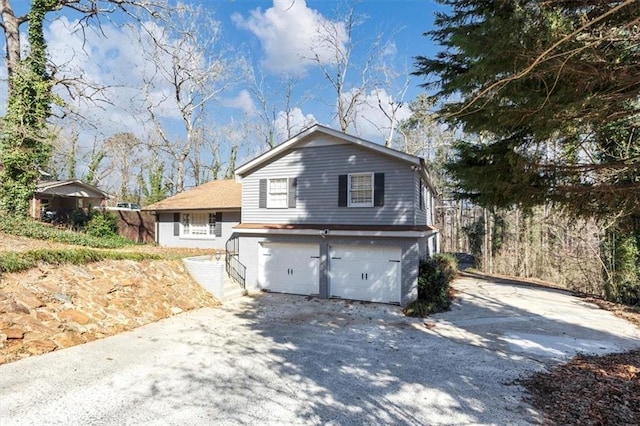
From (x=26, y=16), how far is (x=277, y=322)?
611 inches

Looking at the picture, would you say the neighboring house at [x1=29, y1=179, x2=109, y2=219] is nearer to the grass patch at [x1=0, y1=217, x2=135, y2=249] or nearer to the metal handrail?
the grass patch at [x1=0, y1=217, x2=135, y2=249]

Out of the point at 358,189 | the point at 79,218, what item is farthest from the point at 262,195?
the point at 79,218

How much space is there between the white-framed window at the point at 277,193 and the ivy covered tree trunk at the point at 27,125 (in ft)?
28.8

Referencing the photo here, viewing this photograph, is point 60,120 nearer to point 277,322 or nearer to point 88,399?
point 277,322

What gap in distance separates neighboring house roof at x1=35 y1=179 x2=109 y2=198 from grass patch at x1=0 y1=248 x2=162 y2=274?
12323 millimetres

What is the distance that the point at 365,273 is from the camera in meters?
11.3

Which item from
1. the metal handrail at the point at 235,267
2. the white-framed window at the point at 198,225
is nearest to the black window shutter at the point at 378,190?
the metal handrail at the point at 235,267

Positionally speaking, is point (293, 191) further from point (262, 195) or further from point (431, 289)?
point (431, 289)

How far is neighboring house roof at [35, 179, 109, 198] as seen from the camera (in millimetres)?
18436

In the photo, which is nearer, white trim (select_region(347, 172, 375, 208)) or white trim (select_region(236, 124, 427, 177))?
white trim (select_region(236, 124, 427, 177))

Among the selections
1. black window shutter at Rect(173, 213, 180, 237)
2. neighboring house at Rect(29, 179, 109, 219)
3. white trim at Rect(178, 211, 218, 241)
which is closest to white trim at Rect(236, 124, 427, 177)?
white trim at Rect(178, 211, 218, 241)

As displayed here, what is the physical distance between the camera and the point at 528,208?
5.25 m

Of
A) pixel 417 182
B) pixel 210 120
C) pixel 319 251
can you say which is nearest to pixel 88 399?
pixel 319 251

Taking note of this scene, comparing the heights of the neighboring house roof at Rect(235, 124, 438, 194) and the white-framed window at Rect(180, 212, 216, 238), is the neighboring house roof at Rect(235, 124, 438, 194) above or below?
above
